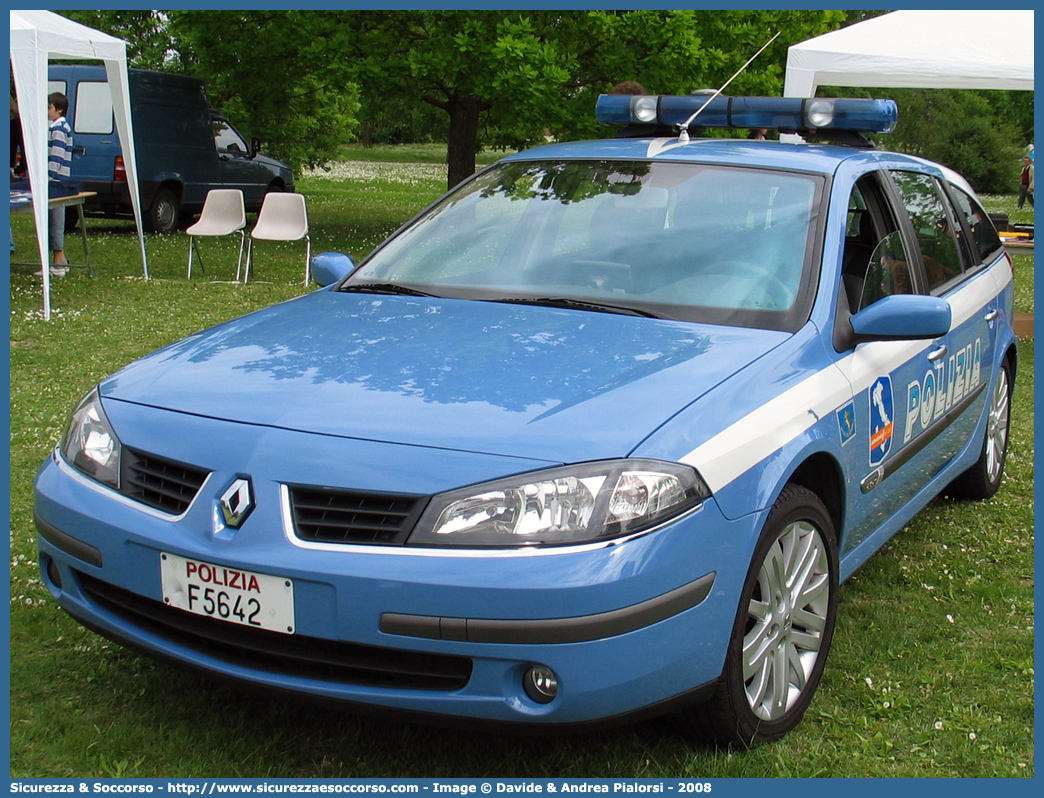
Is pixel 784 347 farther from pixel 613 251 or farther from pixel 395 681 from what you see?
pixel 395 681

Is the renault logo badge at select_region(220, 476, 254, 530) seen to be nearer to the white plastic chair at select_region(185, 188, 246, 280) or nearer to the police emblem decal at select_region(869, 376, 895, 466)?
the police emblem decal at select_region(869, 376, 895, 466)

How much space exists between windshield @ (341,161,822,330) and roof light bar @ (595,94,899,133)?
0.81 metres

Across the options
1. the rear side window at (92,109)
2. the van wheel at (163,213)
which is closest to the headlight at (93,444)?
the rear side window at (92,109)

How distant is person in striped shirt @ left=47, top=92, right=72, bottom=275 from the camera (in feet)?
37.0

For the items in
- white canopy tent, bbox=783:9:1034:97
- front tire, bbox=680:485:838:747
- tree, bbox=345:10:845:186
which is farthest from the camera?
tree, bbox=345:10:845:186

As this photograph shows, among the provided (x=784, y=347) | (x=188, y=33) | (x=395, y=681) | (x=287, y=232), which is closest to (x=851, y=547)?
(x=784, y=347)

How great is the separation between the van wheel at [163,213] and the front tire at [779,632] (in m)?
14.9

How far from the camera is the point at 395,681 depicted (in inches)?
97.3

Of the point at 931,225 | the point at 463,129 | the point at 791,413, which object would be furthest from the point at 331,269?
the point at 463,129

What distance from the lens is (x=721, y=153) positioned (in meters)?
3.96

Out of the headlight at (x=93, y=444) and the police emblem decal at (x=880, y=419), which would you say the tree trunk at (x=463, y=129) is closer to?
the police emblem decal at (x=880, y=419)

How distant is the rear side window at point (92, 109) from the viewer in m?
15.6

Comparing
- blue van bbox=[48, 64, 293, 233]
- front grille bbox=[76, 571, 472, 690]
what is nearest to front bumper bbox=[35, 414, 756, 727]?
front grille bbox=[76, 571, 472, 690]

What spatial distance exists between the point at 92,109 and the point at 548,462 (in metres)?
15.1
